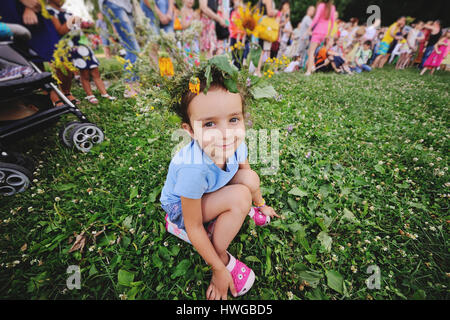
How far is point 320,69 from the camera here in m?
9.62

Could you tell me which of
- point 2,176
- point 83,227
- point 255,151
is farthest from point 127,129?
point 255,151

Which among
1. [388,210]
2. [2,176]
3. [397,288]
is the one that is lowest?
[397,288]

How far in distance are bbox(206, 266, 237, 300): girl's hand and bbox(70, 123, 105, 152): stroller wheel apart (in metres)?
2.66

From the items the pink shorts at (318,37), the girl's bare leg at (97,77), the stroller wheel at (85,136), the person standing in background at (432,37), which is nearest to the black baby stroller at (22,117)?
the stroller wheel at (85,136)

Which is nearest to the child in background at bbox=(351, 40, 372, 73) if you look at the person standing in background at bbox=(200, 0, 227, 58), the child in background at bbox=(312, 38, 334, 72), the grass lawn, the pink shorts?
the child in background at bbox=(312, 38, 334, 72)

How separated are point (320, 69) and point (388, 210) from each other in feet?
31.7

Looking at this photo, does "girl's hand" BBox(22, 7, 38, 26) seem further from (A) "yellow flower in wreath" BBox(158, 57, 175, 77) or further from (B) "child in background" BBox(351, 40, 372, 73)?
(B) "child in background" BBox(351, 40, 372, 73)

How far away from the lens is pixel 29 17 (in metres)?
3.14

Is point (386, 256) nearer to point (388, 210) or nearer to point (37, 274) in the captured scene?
point (388, 210)

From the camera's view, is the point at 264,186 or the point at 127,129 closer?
the point at 264,186

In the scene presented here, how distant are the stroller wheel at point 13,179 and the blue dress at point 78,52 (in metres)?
2.48

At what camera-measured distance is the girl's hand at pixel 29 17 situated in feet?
10.2

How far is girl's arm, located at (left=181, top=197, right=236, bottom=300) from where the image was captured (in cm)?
134
